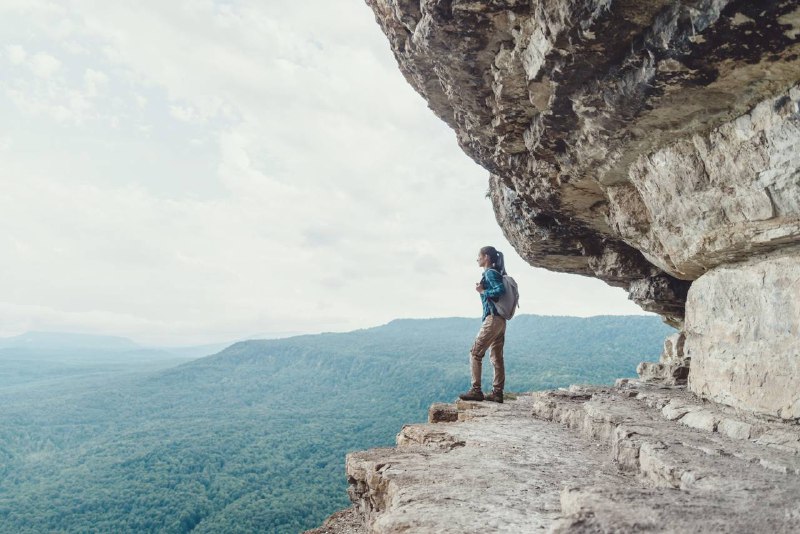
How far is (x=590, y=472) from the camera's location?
20.3 ft

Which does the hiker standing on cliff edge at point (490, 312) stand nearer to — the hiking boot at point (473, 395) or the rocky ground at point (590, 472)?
the hiking boot at point (473, 395)

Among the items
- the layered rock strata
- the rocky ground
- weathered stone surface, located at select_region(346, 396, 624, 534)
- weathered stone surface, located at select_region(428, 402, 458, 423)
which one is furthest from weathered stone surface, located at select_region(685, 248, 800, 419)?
weathered stone surface, located at select_region(428, 402, 458, 423)

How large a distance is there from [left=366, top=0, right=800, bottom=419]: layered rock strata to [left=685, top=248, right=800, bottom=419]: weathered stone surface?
0.02 metres

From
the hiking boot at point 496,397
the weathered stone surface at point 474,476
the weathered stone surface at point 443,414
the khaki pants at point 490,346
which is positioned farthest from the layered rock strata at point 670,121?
the weathered stone surface at point 443,414

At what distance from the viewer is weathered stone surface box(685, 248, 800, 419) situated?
22.6 ft

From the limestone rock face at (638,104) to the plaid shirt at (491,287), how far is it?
107 inches

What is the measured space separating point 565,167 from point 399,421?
118 metres

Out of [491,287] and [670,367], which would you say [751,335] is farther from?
[670,367]

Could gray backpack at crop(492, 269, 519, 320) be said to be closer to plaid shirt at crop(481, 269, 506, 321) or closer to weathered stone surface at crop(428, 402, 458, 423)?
plaid shirt at crop(481, 269, 506, 321)

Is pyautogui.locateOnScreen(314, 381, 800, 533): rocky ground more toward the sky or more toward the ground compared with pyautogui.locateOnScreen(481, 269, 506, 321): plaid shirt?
more toward the ground

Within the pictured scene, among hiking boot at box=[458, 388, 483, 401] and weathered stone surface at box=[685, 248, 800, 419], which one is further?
hiking boot at box=[458, 388, 483, 401]

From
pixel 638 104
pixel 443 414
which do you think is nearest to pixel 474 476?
pixel 443 414

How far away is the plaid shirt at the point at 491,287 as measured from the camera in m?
10.7

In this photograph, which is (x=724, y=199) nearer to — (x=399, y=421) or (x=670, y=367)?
(x=670, y=367)
